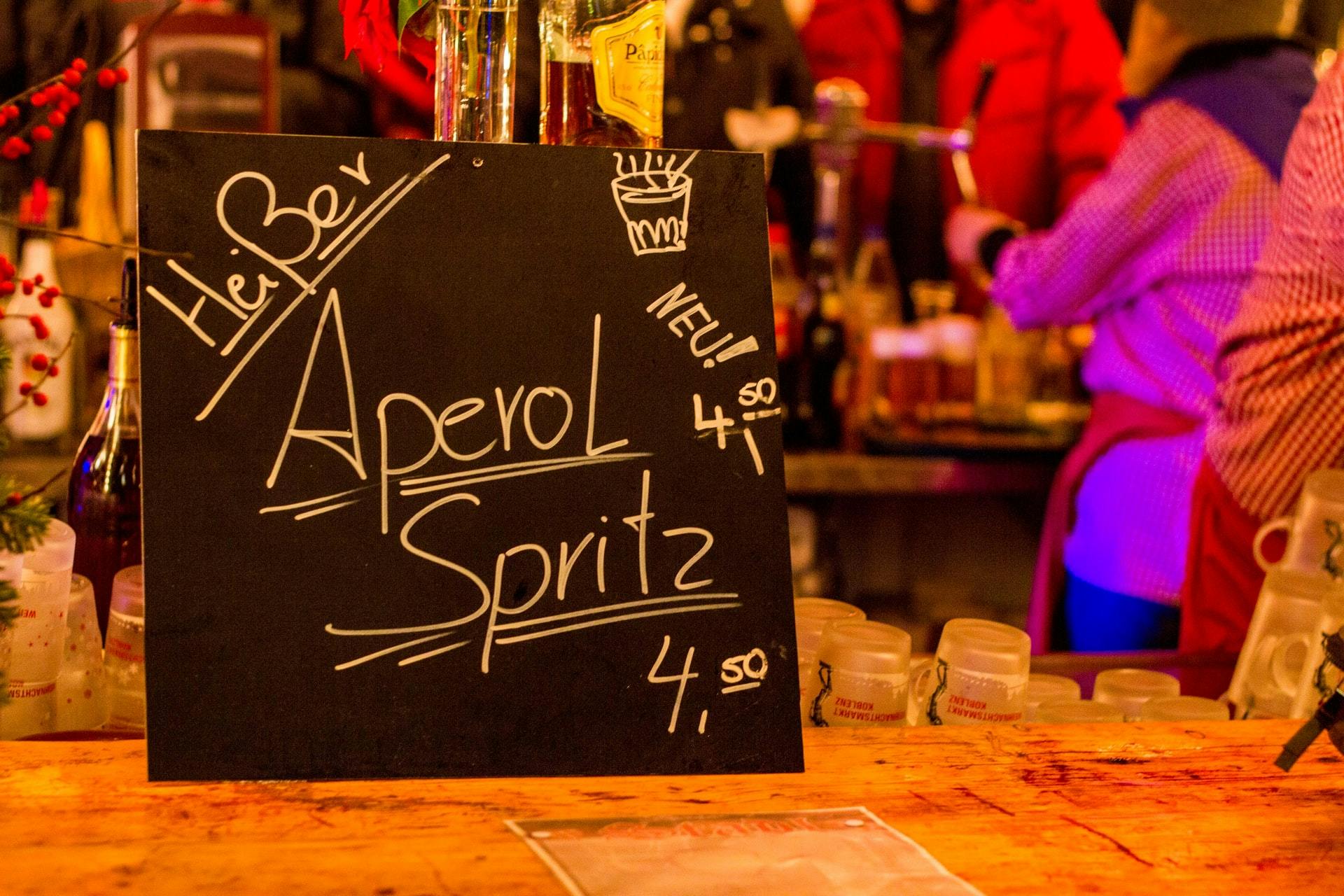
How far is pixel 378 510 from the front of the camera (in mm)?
732

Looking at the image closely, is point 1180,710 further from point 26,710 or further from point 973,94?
point 973,94

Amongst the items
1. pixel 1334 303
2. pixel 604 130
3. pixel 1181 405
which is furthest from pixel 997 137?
pixel 604 130

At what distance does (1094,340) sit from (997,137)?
4.60 feet

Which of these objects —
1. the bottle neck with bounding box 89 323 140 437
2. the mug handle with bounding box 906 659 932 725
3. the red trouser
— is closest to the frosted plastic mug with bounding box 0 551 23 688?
the bottle neck with bounding box 89 323 140 437

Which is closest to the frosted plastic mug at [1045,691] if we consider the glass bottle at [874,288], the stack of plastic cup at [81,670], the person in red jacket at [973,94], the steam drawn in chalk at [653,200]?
the steam drawn in chalk at [653,200]

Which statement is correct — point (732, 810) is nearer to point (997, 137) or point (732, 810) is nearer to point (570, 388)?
point (570, 388)

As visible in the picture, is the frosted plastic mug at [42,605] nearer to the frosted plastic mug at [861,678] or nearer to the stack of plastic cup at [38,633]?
the stack of plastic cup at [38,633]

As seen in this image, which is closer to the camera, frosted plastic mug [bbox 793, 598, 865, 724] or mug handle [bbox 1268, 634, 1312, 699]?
frosted plastic mug [bbox 793, 598, 865, 724]

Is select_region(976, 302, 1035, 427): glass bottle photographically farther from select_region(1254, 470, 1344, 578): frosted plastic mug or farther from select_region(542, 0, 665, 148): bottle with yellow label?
select_region(542, 0, 665, 148): bottle with yellow label

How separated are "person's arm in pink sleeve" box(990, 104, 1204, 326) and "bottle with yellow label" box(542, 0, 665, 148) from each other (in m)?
1.35

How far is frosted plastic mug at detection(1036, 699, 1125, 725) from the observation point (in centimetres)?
91

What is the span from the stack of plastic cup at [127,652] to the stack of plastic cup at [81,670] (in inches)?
0.8

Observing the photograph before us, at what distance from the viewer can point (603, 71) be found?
0.84 meters

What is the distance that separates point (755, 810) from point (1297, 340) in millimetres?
1133
